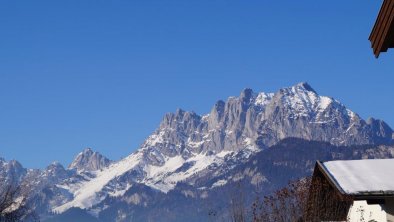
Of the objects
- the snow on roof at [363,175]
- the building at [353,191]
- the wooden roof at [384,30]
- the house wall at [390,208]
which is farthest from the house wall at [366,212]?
the wooden roof at [384,30]

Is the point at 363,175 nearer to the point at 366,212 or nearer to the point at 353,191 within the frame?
the point at 353,191

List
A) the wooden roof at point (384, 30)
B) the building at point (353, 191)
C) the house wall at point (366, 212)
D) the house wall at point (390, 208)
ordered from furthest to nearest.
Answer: the house wall at point (366, 212), the house wall at point (390, 208), the building at point (353, 191), the wooden roof at point (384, 30)

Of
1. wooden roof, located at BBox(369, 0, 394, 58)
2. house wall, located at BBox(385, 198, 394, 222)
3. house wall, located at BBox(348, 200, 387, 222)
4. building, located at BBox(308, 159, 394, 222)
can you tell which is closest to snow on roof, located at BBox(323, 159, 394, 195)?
building, located at BBox(308, 159, 394, 222)

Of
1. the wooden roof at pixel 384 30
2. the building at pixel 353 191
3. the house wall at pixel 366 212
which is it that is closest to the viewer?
the wooden roof at pixel 384 30

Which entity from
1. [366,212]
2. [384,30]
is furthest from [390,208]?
[384,30]

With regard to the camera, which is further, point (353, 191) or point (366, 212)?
point (366, 212)

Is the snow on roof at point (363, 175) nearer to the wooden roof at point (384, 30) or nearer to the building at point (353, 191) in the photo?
the building at point (353, 191)

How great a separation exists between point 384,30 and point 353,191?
11719mm

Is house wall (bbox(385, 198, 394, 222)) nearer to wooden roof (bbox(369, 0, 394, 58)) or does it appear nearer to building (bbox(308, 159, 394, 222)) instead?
building (bbox(308, 159, 394, 222))

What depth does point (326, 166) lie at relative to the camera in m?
24.7

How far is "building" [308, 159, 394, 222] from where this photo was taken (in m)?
20.1

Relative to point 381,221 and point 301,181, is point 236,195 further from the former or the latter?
point 381,221

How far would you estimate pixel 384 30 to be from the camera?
9234 millimetres

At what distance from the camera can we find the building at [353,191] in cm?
2014
